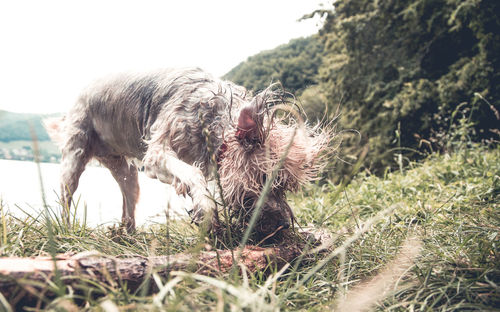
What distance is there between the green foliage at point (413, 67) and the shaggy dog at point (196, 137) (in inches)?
213

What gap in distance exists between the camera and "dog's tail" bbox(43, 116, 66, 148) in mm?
4613

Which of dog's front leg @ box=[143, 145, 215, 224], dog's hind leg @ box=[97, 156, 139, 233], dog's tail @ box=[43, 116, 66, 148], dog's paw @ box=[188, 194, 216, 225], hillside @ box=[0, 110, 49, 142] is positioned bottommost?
dog's hind leg @ box=[97, 156, 139, 233]

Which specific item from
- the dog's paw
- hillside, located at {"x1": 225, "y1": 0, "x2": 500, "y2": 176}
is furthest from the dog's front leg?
hillside, located at {"x1": 225, "y1": 0, "x2": 500, "y2": 176}

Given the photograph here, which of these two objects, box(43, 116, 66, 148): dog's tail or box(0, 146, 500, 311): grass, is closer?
box(0, 146, 500, 311): grass

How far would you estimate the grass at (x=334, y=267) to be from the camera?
4.60ft

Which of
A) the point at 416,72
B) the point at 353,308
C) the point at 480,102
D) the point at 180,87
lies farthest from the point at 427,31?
the point at 353,308

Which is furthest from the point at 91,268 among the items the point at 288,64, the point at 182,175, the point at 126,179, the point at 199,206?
the point at 288,64

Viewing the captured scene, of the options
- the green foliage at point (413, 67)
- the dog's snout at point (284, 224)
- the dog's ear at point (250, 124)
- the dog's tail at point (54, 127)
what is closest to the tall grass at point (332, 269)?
the dog's snout at point (284, 224)

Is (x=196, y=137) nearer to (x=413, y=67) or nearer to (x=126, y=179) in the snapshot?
(x=126, y=179)

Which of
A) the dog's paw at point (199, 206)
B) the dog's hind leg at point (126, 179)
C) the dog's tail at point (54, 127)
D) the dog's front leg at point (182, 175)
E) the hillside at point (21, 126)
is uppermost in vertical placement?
the hillside at point (21, 126)

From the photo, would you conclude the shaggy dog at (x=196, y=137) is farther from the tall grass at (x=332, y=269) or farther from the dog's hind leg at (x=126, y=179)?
the tall grass at (x=332, y=269)

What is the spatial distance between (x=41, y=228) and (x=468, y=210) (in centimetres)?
382

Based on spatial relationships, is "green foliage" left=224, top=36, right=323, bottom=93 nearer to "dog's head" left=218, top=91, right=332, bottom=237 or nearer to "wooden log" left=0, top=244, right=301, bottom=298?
"dog's head" left=218, top=91, right=332, bottom=237

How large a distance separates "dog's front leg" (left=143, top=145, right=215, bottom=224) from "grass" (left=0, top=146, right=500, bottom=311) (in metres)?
0.21
